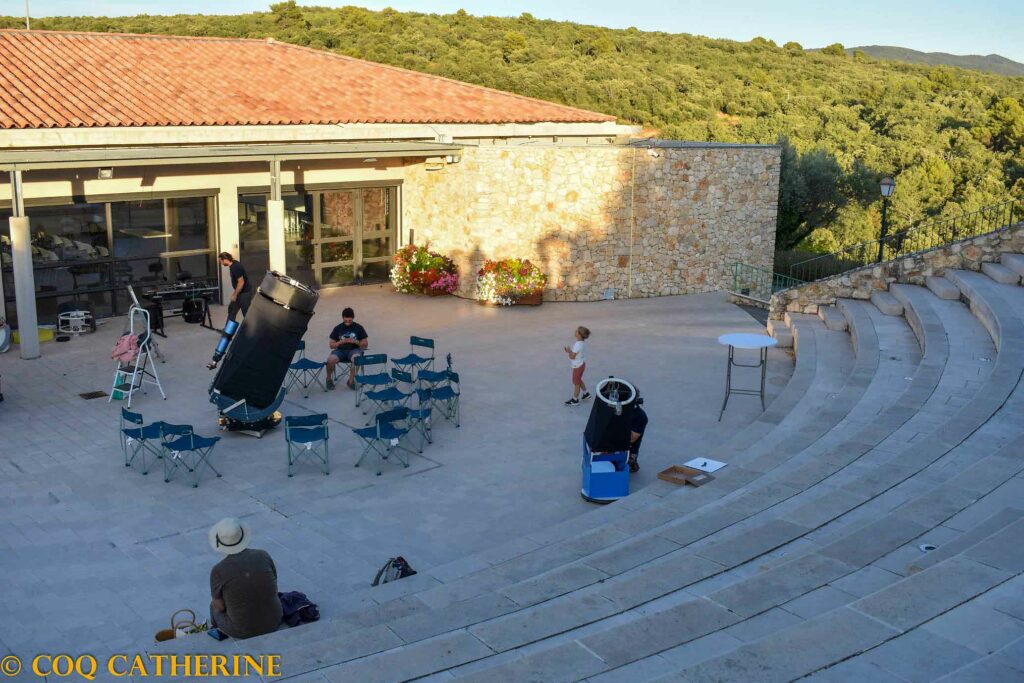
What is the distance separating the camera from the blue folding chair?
13.6 meters

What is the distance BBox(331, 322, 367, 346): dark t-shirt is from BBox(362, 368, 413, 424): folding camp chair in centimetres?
84

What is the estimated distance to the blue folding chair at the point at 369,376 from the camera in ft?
44.7

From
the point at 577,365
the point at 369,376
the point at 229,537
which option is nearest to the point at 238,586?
the point at 229,537

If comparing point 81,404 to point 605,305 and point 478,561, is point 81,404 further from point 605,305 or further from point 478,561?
point 605,305

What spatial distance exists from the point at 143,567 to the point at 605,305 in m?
13.5

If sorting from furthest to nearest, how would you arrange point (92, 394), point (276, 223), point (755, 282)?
point (755, 282) → point (276, 223) → point (92, 394)

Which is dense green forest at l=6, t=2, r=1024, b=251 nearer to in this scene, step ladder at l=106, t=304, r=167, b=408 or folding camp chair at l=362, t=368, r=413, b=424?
folding camp chair at l=362, t=368, r=413, b=424

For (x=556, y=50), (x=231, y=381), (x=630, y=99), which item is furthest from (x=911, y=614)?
(x=556, y=50)

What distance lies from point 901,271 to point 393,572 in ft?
40.3

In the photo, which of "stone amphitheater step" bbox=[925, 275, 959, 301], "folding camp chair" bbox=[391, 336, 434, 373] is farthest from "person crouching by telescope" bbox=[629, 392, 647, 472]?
"stone amphitheater step" bbox=[925, 275, 959, 301]

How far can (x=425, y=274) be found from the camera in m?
21.4

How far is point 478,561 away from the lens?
28.9 feet

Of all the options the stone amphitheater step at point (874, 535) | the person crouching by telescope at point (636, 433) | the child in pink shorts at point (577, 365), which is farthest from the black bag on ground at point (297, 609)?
the child in pink shorts at point (577, 365)

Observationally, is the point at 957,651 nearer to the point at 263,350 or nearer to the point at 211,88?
the point at 263,350
